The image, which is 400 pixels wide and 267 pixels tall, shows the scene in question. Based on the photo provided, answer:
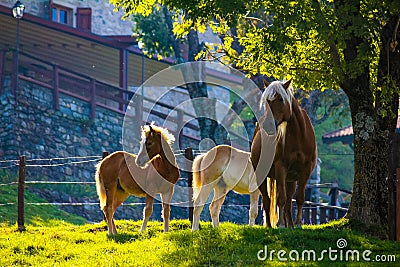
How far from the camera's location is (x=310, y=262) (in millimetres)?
9844

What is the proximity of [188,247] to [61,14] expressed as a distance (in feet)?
99.2

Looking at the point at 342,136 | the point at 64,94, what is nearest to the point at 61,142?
the point at 64,94

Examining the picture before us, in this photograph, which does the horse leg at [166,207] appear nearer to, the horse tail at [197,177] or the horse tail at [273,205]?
the horse tail at [197,177]

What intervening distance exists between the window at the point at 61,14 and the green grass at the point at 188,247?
26.6 metres

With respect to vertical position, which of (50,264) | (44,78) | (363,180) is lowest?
(50,264)

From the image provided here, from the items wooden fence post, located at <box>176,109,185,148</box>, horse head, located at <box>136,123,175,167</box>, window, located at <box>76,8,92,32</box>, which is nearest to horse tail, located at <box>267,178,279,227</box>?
horse head, located at <box>136,123,175,167</box>

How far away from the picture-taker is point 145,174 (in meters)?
14.6

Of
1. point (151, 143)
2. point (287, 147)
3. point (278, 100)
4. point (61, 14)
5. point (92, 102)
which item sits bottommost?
point (287, 147)

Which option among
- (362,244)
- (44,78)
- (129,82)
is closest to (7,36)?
(44,78)

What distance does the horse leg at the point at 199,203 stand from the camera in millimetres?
14023

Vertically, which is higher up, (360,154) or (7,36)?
(7,36)

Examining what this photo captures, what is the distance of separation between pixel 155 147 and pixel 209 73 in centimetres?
2936

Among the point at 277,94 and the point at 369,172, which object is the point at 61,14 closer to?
the point at 369,172

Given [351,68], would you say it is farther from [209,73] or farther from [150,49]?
[209,73]
